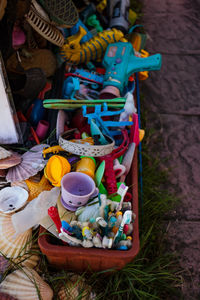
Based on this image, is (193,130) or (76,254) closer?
(76,254)

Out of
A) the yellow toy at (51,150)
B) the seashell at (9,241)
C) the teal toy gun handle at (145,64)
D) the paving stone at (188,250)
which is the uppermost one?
the teal toy gun handle at (145,64)

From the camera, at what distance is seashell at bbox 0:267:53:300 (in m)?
0.84

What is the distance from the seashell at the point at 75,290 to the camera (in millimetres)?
909

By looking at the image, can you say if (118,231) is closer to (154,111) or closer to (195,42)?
(154,111)

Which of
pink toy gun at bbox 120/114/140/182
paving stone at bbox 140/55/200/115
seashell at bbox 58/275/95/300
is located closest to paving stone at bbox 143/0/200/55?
paving stone at bbox 140/55/200/115

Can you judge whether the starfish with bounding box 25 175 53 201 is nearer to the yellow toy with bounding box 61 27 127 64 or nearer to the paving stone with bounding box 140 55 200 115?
the yellow toy with bounding box 61 27 127 64

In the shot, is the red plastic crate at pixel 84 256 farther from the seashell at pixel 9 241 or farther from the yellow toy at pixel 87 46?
the yellow toy at pixel 87 46

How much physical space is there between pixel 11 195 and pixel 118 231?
0.40 meters

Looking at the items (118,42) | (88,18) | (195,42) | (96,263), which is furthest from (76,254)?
(195,42)

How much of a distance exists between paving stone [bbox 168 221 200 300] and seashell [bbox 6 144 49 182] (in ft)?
2.17

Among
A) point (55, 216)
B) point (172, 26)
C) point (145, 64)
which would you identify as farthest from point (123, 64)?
point (172, 26)

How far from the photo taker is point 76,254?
2.70ft

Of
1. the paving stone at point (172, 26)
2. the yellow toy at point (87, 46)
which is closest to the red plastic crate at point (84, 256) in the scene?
the yellow toy at point (87, 46)

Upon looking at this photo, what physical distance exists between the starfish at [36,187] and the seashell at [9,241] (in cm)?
10
